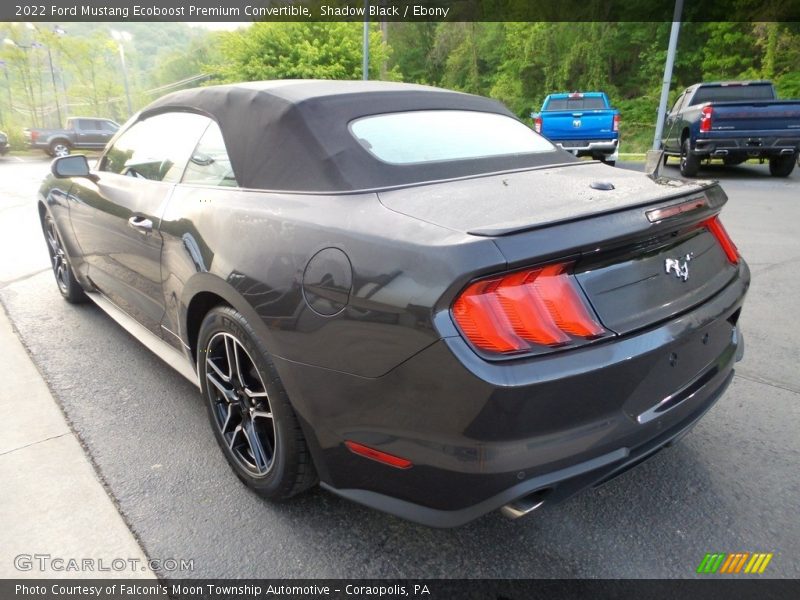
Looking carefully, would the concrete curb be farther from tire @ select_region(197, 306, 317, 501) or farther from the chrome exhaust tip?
the chrome exhaust tip

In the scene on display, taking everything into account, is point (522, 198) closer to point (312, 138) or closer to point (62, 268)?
point (312, 138)

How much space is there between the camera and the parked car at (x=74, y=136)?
24.5 metres

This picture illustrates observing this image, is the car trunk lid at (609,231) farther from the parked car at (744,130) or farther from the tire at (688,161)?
the tire at (688,161)

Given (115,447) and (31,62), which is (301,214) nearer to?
(115,447)

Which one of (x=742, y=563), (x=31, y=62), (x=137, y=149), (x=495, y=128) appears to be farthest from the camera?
(x=31, y=62)

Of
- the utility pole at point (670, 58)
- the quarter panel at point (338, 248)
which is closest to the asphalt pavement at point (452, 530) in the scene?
the quarter panel at point (338, 248)

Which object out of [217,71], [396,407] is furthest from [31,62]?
[396,407]

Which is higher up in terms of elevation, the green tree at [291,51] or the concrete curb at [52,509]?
the green tree at [291,51]

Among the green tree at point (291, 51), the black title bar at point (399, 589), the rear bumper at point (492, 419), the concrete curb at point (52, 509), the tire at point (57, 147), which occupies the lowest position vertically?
the tire at point (57, 147)

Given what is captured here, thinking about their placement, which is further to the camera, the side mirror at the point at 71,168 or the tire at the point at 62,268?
the tire at the point at 62,268

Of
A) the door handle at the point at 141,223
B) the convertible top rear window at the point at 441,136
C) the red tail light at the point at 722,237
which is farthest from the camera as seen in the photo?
the door handle at the point at 141,223

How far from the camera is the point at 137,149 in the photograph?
327cm

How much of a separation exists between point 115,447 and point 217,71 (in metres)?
26.1

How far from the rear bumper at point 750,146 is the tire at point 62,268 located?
35.2ft
